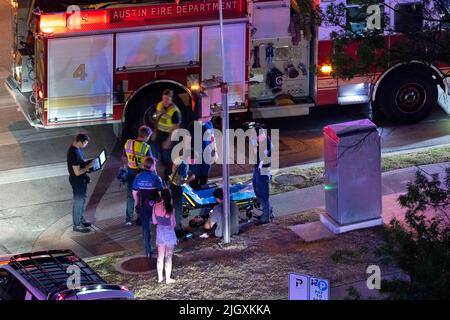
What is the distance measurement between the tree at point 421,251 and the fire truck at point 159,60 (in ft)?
24.3

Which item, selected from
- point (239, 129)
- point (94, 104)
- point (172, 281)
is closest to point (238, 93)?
point (239, 129)

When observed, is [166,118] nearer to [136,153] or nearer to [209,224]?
[136,153]

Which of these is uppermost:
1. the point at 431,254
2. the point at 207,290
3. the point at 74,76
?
the point at 74,76

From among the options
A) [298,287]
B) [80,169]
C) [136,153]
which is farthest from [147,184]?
[298,287]

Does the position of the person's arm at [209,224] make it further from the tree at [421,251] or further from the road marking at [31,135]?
the road marking at [31,135]

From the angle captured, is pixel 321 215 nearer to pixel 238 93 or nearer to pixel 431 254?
pixel 238 93

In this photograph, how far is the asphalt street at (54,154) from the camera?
14273 millimetres

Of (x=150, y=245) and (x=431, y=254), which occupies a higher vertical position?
(x=431, y=254)

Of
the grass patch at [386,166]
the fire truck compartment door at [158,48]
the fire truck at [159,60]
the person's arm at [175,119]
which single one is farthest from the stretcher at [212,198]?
Answer: the fire truck compartment door at [158,48]

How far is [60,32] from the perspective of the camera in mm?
15930

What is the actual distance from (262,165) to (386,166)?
3177mm

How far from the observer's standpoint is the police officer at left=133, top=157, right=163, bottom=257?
12.3 m

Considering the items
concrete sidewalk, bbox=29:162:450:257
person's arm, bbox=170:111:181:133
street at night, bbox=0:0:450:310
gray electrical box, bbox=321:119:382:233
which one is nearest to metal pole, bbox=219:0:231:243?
street at night, bbox=0:0:450:310
